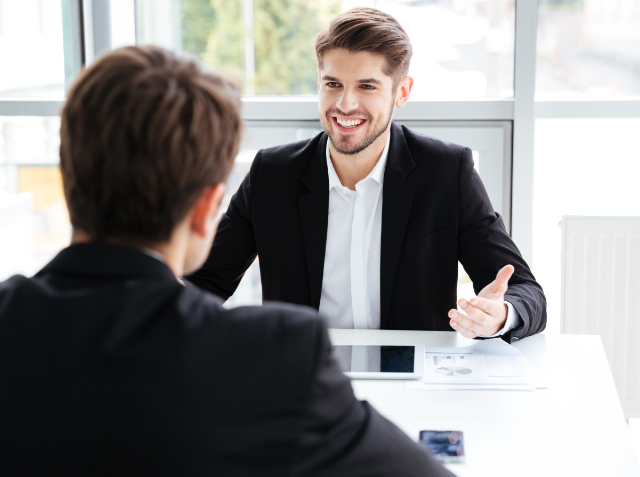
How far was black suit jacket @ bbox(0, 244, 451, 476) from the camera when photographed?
0.61 metres

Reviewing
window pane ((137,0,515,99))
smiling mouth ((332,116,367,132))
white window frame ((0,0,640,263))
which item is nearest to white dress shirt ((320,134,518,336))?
smiling mouth ((332,116,367,132))

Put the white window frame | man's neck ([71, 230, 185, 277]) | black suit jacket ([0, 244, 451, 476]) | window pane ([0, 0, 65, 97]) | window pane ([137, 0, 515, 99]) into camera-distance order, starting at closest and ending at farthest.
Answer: black suit jacket ([0, 244, 451, 476])
man's neck ([71, 230, 185, 277])
the white window frame
window pane ([137, 0, 515, 99])
window pane ([0, 0, 65, 97])

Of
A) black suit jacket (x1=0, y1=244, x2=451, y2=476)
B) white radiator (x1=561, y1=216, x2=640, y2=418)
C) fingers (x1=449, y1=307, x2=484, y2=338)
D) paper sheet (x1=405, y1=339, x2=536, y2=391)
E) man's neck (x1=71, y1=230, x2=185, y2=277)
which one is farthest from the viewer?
white radiator (x1=561, y1=216, x2=640, y2=418)

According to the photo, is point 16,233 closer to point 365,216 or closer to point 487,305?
point 365,216

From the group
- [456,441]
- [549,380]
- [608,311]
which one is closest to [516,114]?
[608,311]

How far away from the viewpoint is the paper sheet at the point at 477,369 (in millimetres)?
1405

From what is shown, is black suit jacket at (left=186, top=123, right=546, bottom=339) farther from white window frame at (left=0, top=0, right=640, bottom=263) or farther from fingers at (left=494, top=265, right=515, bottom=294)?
white window frame at (left=0, top=0, right=640, bottom=263)

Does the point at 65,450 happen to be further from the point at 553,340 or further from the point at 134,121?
the point at 553,340

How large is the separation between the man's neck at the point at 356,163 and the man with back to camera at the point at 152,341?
1253mm

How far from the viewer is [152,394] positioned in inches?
24.3

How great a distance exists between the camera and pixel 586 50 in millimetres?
2725

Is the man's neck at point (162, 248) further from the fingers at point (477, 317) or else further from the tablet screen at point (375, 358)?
the fingers at point (477, 317)

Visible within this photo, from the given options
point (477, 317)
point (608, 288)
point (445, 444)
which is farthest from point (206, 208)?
point (608, 288)

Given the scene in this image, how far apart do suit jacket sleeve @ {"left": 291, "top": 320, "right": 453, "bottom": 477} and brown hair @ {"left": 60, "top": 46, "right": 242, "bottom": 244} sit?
21cm
